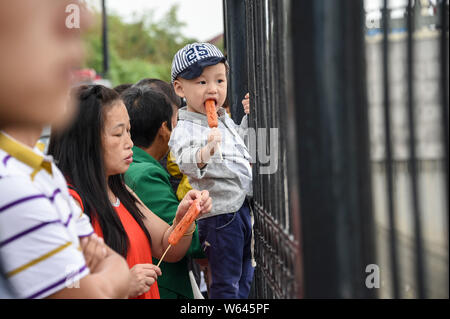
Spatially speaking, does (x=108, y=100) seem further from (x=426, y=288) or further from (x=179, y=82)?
(x=426, y=288)

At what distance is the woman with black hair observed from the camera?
2.08 metres

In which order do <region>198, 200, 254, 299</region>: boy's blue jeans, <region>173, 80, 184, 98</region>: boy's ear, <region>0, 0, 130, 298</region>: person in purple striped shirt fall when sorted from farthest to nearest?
<region>173, 80, 184, 98</region>: boy's ear, <region>198, 200, 254, 299</region>: boy's blue jeans, <region>0, 0, 130, 298</region>: person in purple striped shirt

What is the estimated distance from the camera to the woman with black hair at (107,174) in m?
2.08

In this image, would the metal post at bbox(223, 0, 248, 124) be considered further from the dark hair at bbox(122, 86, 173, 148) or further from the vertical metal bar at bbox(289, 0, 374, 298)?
the vertical metal bar at bbox(289, 0, 374, 298)

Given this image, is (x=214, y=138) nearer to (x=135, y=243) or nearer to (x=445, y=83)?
(x=135, y=243)

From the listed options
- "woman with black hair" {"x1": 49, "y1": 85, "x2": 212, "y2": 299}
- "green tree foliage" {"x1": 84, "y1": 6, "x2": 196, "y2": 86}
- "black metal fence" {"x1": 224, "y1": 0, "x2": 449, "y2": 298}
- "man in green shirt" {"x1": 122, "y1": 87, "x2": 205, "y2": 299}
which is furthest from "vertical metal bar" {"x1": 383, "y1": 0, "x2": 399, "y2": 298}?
"green tree foliage" {"x1": 84, "y1": 6, "x2": 196, "y2": 86}

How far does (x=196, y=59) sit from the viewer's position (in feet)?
10.8

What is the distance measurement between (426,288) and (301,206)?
1.00ft

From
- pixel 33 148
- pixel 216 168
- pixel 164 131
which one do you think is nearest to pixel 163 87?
pixel 164 131

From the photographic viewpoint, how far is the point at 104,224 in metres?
2.07

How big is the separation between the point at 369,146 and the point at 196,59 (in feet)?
7.38

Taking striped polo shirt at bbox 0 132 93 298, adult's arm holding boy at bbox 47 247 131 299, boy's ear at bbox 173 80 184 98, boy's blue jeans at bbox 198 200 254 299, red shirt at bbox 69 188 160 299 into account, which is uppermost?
boy's ear at bbox 173 80 184 98

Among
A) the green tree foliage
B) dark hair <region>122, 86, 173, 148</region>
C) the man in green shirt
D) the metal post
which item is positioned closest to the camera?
the metal post

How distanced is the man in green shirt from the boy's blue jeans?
0.08 meters
